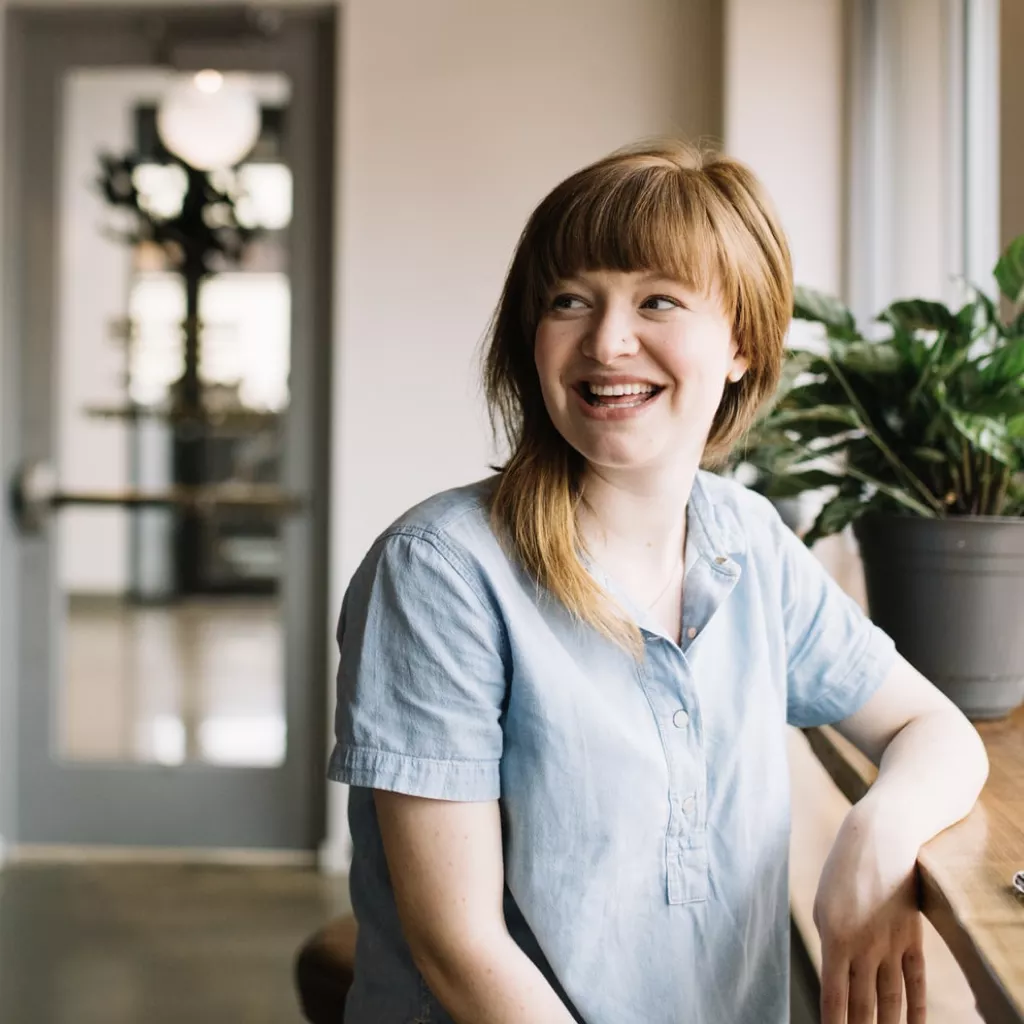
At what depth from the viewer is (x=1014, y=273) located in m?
1.42

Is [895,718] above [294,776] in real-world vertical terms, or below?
above

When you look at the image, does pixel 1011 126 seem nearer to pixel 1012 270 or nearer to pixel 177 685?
pixel 1012 270

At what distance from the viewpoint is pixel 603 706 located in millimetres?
1054

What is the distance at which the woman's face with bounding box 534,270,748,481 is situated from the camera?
107 centimetres

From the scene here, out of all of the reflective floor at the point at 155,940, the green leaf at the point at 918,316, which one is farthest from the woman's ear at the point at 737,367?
the reflective floor at the point at 155,940

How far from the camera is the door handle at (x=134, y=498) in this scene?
3668 millimetres

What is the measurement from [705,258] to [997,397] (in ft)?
1.56

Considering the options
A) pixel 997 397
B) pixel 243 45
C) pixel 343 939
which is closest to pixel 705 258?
pixel 997 397

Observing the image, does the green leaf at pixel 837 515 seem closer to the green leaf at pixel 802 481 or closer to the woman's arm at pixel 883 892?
the green leaf at pixel 802 481

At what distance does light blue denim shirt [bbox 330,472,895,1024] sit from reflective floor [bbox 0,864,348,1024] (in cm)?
185

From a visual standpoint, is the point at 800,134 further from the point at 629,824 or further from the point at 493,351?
the point at 629,824

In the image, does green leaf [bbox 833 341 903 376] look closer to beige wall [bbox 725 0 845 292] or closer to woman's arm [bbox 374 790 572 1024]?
woman's arm [bbox 374 790 572 1024]

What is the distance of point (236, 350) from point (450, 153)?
0.84 metres

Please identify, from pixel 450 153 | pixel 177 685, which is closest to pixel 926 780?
pixel 450 153
